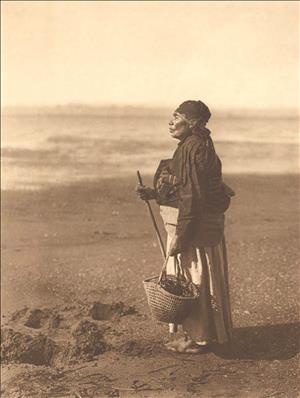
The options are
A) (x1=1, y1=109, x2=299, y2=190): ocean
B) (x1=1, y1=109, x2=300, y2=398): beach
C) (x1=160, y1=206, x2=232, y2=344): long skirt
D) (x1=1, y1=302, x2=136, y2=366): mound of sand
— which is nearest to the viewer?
(x1=160, y1=206, x2=232, y2=344): long skirt

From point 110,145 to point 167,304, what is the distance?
9.52 m

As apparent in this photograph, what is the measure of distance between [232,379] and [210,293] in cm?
55

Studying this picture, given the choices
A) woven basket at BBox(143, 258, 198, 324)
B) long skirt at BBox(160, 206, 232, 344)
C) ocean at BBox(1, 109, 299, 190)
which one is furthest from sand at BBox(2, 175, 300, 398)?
ocean at BBox(1, 109, 299, 190)

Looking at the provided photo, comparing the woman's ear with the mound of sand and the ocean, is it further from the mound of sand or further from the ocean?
the ocean

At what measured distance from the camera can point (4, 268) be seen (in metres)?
8.07

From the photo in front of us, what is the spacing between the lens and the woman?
14.4 feet

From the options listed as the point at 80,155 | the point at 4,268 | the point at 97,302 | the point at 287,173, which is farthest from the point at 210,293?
the point at 80,155

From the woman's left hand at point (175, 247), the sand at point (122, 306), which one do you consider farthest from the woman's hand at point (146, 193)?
the sand at point (122, 306)

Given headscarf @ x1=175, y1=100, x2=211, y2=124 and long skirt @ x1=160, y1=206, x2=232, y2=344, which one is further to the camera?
long skirt @ x1=160, y1=206, x2=232, y2=344

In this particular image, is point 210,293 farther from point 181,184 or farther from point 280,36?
point 280,36

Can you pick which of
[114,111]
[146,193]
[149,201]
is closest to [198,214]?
[146,193]

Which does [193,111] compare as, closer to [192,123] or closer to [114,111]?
[192,123]

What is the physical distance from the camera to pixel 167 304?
14.7 ft

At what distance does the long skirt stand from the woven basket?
10 centimetres
